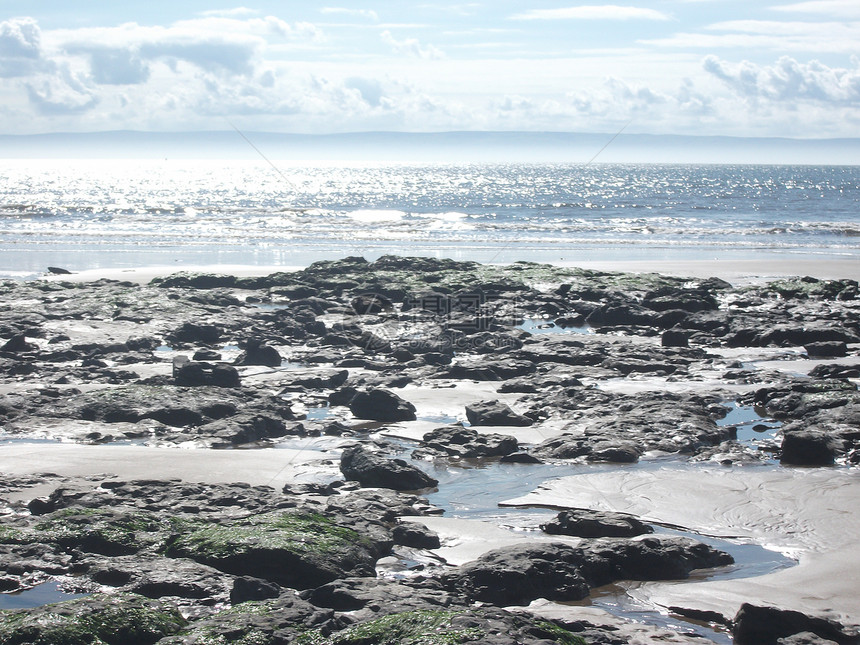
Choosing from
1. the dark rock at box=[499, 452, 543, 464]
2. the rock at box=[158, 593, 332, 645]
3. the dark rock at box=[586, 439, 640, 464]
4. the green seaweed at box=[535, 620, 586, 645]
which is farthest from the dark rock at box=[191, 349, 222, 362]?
the green seaweed at box=[535, 620, 586, 645]

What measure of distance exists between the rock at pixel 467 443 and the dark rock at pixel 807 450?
3.25m

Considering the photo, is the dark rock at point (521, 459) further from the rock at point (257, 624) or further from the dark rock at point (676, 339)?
the dark rock at point (676, 339)

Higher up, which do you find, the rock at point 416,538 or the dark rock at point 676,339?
the dark rock at point 676,339

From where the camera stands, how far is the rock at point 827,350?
1739 centimetres

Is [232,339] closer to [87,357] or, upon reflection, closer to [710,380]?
[87,357]

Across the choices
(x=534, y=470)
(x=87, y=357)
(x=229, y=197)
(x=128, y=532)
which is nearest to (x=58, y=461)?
(x=128, y=532)

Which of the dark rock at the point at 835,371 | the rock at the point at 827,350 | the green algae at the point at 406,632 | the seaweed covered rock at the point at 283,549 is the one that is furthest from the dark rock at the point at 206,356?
the rock at the point at 827,350

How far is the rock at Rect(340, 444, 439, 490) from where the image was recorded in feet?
32.2

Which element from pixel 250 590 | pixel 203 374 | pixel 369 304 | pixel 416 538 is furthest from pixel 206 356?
pixel 250 590

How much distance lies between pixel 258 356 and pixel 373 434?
5.11 metres

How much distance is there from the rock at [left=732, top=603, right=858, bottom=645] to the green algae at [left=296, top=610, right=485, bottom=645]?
1988 mm

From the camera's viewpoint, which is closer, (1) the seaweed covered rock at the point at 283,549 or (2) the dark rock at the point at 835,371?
(1) the seaweed covered rock at the point at 283,549

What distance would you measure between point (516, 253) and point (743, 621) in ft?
116

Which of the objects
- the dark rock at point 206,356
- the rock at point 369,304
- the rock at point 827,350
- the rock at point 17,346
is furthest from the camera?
the rock at point 369,304
